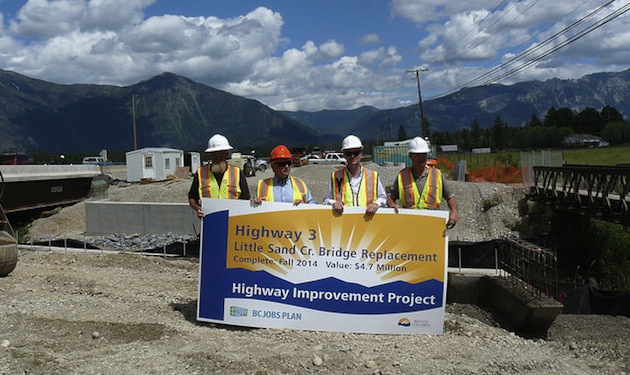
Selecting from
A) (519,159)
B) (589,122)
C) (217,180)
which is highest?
(589,122)

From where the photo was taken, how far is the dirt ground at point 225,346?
5.02 metres

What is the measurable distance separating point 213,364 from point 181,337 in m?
0.84

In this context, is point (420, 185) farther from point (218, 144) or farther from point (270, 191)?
point (218, 144)

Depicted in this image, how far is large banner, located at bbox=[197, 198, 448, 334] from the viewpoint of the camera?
5930 millimetres

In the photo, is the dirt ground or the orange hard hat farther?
the orange hard hat

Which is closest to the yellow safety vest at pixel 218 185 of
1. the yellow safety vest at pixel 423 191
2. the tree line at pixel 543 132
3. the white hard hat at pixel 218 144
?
the white hard hat at pixel 218 144

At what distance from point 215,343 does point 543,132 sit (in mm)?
126278

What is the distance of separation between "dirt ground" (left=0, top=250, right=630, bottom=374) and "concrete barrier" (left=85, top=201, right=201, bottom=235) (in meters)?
11.8

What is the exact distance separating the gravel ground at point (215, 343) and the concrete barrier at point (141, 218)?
11383 millimetres

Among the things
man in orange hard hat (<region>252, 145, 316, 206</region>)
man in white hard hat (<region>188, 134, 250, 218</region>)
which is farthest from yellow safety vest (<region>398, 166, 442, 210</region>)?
man in white hard hat (<region>188, 134, 250, 218</region>)

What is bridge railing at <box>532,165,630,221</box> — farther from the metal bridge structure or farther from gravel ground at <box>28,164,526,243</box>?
gravel ground at <box>28,164,526,243</box>

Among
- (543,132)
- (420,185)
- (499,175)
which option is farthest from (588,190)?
(543,132)

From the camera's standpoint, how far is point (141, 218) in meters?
20.7

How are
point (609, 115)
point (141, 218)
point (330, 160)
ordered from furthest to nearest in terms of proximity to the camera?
1. point (609, 115)
2. point (330, 160)
3. point (141, 218)
